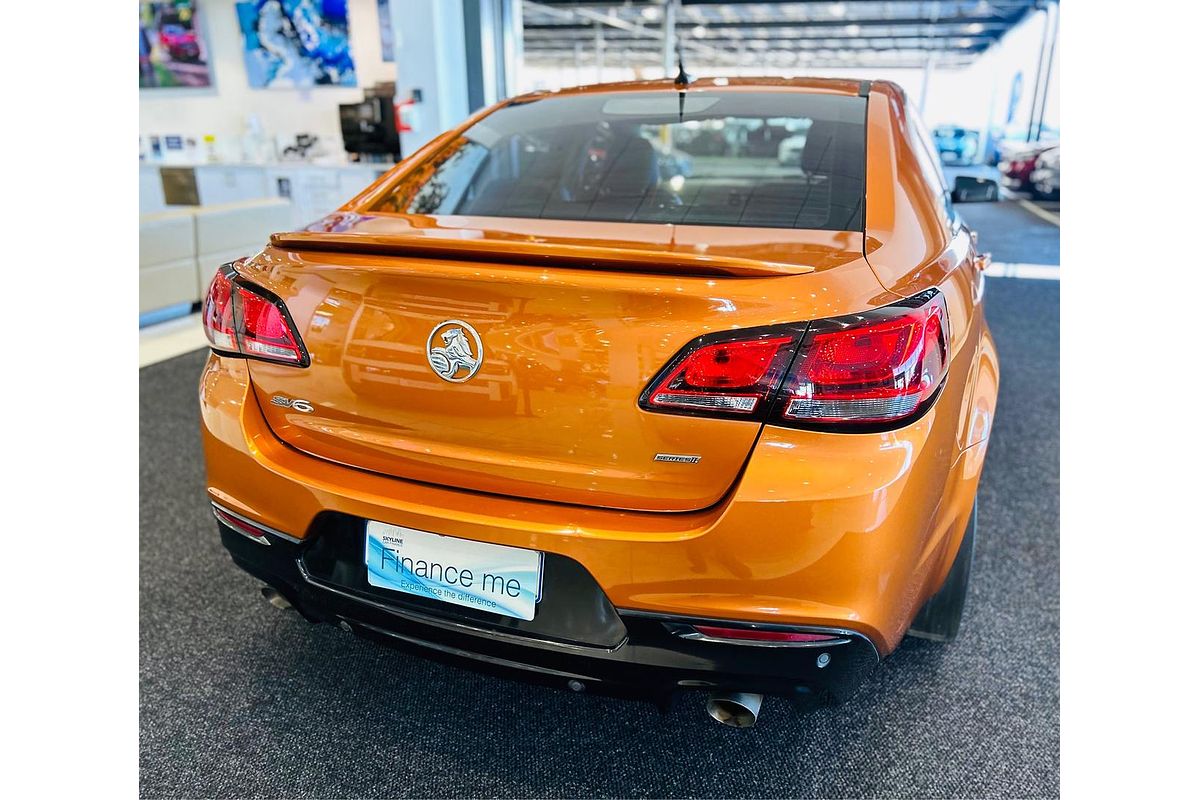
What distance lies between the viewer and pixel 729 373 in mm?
934

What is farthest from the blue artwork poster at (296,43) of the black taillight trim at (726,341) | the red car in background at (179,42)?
the black taillight trim at (726,341)

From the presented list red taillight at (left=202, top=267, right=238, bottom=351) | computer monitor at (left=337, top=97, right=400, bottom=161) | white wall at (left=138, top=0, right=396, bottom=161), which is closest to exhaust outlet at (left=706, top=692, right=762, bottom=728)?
red taillight at (left=202, top=267, right=238, bottom=351)

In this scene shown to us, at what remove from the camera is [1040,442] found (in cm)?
261

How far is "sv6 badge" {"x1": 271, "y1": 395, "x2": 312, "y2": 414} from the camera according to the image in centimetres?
116

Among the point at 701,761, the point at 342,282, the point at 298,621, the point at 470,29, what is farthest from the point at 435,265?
Result: the point at 470,29

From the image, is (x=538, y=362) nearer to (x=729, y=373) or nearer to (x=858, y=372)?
(x=729, y=373)

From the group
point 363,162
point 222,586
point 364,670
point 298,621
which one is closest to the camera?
point 364,670

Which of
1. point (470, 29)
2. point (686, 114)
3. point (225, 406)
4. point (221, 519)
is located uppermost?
point (470, 29)

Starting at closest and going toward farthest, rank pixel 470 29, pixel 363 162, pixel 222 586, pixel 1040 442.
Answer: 1. pixel 222 586
2. pixel 1040 442
3. pixel 470 29
4. pixel 363 162

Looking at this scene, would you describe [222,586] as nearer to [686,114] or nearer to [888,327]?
[686,114]

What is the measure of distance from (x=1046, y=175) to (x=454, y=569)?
1113 centimetres

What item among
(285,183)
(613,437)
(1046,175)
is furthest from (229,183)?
(1046,175)

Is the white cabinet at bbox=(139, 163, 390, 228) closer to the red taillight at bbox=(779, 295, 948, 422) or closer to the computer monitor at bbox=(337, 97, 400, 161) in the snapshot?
the computer monitor at bbox=(337, 97, 400, 161)

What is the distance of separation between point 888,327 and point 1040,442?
202 cm
